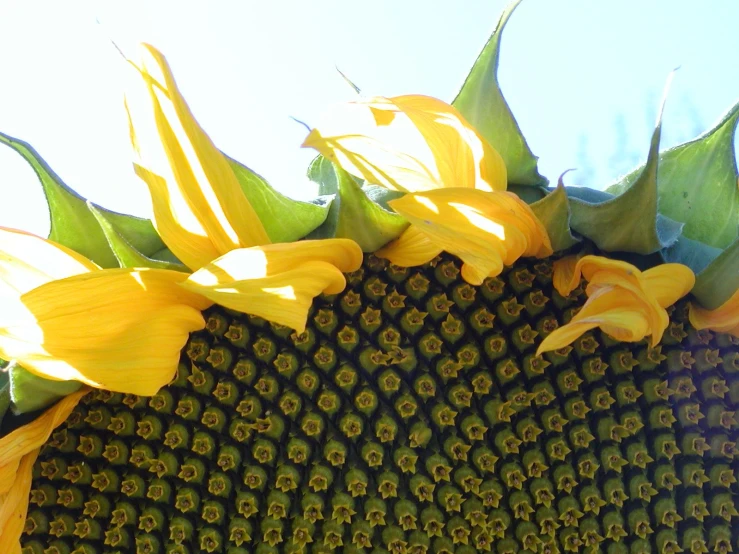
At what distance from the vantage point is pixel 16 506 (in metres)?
1.81

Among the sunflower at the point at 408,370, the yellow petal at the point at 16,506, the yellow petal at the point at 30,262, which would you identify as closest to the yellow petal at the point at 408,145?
the sunflower at the point at 408,370

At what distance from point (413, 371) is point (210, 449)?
1.33ft

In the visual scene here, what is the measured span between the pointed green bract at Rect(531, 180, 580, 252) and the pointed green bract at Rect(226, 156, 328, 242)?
38 cm

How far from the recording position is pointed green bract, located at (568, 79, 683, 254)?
69.6 inches

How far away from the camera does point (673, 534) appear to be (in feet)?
6.46

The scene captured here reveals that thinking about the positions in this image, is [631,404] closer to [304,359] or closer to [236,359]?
[304,359]

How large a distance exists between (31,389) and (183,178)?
438 mm

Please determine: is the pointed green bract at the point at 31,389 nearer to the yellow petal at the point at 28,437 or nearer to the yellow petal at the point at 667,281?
the yellow petal at the point at 28,437

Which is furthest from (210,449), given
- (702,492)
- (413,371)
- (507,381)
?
(702,492)

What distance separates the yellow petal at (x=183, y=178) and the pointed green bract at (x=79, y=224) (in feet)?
0.36

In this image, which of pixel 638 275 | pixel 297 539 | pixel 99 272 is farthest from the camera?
pixel 297 539

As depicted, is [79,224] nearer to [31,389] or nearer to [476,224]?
[31,389]

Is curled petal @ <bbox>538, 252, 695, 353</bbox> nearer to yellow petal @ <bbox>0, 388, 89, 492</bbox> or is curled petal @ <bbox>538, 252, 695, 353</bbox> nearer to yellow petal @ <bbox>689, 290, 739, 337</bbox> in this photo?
yellow petal @ <bbox>689, 290, 739, 337</bbox>

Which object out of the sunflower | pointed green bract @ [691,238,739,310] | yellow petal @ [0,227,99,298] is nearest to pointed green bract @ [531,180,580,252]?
the sunflower
